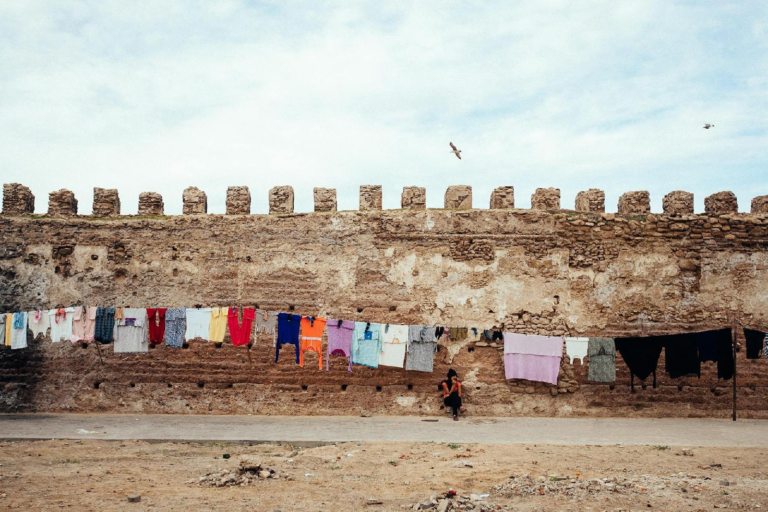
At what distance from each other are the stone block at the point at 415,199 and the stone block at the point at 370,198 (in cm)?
50

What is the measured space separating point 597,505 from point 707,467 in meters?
2.47

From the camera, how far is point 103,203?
1375 cm

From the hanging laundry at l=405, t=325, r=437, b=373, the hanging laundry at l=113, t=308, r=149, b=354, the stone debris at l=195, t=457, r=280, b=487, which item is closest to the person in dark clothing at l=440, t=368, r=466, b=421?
the hanging laundry at l=405, t=325, r=437, b=373

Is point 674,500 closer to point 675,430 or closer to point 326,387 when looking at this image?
point 675,430

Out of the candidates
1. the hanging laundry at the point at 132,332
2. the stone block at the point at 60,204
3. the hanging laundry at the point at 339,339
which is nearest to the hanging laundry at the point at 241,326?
the hanging laundry at the point at 339,339

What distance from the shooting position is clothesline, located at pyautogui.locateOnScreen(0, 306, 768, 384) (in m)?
12.4

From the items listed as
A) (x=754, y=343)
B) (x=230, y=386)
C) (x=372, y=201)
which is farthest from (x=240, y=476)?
(x=754, y=343)

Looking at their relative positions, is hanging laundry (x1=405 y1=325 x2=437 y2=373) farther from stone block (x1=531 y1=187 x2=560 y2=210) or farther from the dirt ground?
stone block (x1=531 y1=187 x2=560 y2=210)

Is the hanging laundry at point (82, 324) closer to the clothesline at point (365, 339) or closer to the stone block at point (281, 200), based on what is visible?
the clothesline at point (365, 339)

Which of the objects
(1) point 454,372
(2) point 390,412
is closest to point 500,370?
(1) point 454,372

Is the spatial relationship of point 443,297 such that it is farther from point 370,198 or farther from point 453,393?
point 370,198

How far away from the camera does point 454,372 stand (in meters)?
12.4

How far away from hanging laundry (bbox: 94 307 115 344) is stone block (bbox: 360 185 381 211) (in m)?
5.19

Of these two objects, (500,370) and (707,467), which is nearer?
(707,467)
